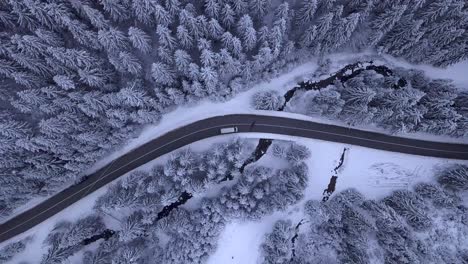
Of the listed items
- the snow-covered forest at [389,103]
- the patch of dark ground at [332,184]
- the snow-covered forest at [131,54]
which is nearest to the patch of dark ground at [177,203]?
the snow-covered forest at [131,54]

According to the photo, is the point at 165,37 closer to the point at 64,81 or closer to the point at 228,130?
the point at 64,81

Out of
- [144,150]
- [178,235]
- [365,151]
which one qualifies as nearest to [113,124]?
[144,150]

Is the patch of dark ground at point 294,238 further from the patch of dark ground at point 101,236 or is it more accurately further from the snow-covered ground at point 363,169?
the patch of dark ground at point 101,236

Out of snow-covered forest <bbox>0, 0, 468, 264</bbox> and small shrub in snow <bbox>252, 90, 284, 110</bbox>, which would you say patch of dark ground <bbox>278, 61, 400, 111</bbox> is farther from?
snow-covered forest <bbox>0, 0, 468, 264</bbox>

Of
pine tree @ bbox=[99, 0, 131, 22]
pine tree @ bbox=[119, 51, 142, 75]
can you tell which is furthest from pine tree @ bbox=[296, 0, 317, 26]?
pine tree @ bbox=[99, 0, 131, 22]

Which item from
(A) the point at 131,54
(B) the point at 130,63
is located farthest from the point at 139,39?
(B) the point at 130,63

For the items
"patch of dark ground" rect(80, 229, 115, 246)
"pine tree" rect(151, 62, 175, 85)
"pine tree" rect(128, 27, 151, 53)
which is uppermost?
"pine tree" rect(128, 27, 151, 53)
